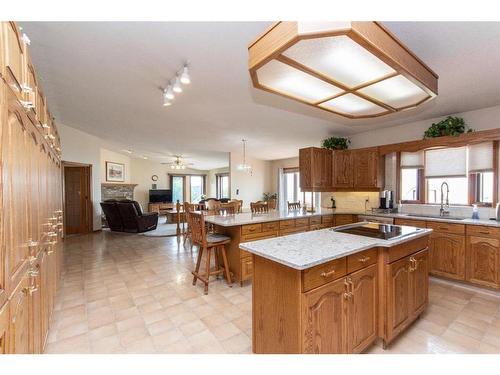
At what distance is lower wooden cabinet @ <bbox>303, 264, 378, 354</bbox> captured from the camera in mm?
1315

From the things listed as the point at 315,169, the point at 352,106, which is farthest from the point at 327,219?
the point at 352,106

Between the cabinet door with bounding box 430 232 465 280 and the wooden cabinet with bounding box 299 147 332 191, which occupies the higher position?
the wooden cabinet with bounding box 299 147 332 191

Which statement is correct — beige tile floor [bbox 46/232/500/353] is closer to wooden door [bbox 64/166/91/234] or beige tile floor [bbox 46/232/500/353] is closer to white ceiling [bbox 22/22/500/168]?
white ceiling [bbox 22/22/500/168]

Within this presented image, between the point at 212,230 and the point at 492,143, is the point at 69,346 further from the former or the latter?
the point at 492,143

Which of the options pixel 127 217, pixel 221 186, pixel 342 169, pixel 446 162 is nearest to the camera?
pixel 446 162

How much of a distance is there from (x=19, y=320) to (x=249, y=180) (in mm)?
7195

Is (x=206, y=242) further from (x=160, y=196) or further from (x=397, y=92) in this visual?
(x=160, y=196)

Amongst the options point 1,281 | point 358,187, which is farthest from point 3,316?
point 358,187

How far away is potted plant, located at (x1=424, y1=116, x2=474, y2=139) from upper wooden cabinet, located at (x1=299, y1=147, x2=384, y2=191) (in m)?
0.87

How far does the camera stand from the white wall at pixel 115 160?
8227mm

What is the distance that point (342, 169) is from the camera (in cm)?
456

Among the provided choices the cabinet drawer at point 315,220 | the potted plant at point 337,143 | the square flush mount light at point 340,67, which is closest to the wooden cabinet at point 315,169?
the potted plant at point 337,143

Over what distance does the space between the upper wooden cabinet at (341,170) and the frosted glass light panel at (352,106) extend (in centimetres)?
219

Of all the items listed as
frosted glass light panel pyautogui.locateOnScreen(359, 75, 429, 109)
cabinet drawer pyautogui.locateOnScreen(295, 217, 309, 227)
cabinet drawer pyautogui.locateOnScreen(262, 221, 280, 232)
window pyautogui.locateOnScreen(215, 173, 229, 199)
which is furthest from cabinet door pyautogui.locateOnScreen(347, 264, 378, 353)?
window pyautogui.locateOnScreen(215, 173, 229, 199)
